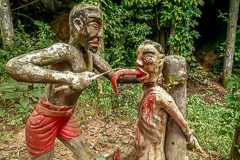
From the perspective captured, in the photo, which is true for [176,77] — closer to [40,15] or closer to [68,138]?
[68,138]

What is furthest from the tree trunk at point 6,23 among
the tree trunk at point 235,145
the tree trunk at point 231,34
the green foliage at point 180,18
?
the tree trunk at point 231,34

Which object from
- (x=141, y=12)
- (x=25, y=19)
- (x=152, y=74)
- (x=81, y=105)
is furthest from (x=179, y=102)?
Result: (x=25, y=19)

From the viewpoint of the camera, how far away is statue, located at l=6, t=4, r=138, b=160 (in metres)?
1.51

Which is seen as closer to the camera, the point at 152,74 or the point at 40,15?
the point at 152,74

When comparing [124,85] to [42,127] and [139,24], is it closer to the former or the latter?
[139,24]

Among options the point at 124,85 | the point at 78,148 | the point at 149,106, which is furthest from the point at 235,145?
the point at 124,85

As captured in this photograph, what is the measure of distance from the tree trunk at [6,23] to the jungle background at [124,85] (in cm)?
19

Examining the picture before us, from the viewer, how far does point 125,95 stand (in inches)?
179

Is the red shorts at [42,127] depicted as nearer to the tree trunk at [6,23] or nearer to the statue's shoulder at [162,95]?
the statue's shoulder at [162,95]

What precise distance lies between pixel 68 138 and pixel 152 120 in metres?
0.95

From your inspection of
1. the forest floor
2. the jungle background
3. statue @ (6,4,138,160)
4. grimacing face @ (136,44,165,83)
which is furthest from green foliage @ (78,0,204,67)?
grimacing face @ (136,44,165,83)

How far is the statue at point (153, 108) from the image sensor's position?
5.44 ft

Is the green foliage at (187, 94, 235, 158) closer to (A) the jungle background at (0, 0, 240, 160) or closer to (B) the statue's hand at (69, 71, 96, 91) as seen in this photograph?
(A) the jungle background at (0, 0, 240, 160)

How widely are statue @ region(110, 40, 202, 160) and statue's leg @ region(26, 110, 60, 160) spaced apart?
2.44 ft
